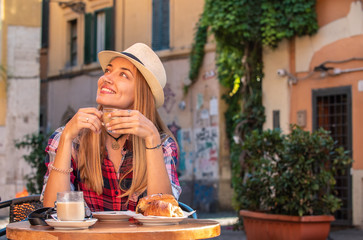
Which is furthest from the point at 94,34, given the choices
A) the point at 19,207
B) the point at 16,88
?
the point at 19,207

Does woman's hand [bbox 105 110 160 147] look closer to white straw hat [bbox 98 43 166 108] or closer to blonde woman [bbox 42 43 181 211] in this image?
blonde woman [bbox 42 43 181 211]

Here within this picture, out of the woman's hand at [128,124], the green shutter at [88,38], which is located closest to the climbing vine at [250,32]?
the woman's hand at [128,124]

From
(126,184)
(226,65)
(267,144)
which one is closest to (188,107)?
(226,65)

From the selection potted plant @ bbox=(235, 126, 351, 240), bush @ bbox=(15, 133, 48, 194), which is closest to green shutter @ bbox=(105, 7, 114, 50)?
bush @ bbox=(15, 133, 48, 194)

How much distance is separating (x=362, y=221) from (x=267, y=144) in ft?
9.53

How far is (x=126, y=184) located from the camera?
11.0 feet

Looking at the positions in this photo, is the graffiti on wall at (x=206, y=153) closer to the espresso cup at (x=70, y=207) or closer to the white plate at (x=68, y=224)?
the espresso cup at (x=70, y=207)

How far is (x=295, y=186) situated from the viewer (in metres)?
7.72

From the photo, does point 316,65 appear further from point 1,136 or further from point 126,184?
point 126,184

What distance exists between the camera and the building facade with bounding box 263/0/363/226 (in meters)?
10.2

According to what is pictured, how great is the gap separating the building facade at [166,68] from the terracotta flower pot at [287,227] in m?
7.30

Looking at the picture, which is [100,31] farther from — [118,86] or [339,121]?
Result: [118,86]

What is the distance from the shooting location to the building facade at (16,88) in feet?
37.2

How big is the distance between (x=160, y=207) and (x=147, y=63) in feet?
3.67
